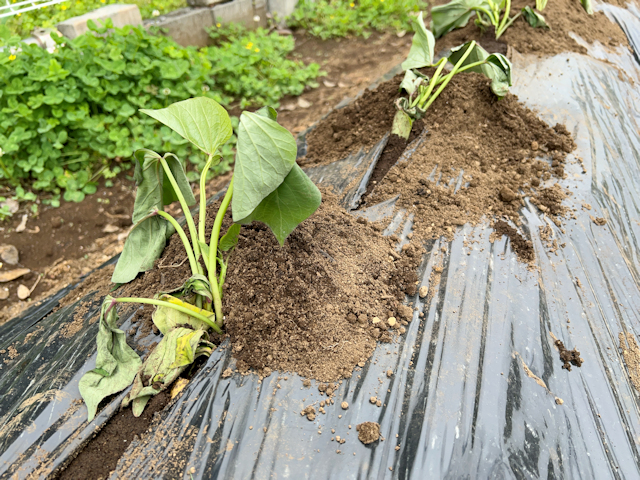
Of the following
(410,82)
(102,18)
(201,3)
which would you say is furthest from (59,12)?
(410,82)

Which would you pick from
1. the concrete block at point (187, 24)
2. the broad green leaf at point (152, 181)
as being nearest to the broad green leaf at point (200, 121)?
the broad green leaf at point (152, 181)

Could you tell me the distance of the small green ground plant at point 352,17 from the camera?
Result: 4570 millimetres

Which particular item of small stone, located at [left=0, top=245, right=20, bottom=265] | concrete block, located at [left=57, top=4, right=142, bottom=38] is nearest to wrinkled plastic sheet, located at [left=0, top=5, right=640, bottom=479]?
small stone, located at [left=0, top=245, right=20, bottom=265]

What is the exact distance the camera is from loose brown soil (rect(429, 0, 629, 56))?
8.41ft

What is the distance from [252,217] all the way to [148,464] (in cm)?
68

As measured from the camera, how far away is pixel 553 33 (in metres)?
2.72

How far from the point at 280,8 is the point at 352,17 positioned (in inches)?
33.2

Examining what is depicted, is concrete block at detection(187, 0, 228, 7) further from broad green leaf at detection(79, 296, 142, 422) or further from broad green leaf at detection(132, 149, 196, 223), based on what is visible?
broad green leaf at detection(79, 296, 142, 422)

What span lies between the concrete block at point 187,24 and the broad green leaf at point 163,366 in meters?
3.30

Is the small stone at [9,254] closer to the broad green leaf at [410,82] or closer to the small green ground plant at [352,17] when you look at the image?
the broad green leaf at [410,82]

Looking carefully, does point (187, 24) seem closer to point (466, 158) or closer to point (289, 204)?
point (466, 158)

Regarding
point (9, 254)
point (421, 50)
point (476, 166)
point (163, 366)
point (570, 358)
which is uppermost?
point (421, 50)

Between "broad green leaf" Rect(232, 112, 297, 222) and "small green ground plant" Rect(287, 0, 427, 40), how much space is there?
4049 mm

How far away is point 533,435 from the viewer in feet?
3.47
